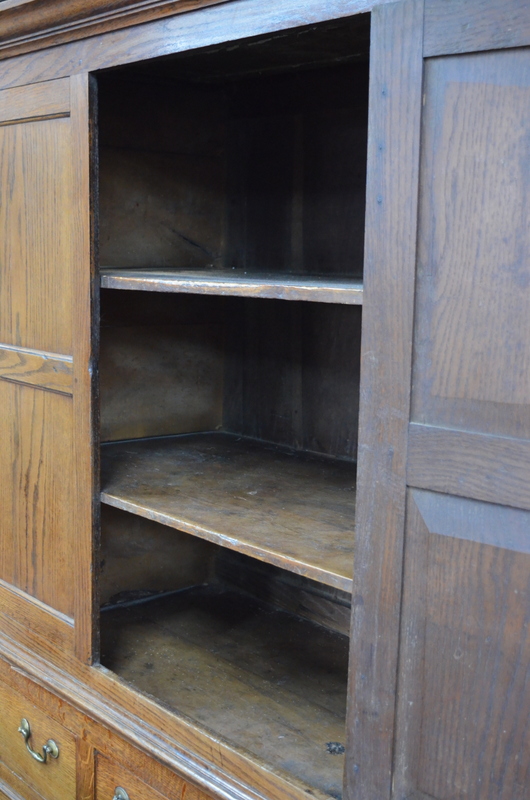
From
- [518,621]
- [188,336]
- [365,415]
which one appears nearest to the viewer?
[518,621]

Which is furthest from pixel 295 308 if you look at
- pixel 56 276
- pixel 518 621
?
pixel 518 621

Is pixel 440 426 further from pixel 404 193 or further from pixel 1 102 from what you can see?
pixel 1 102

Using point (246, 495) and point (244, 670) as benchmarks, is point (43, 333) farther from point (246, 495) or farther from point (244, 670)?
point (244, 670)

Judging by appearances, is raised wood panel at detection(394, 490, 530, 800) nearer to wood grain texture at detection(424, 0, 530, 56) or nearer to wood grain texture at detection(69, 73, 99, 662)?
wood grain texture at detection(424, 0, 530, 56)

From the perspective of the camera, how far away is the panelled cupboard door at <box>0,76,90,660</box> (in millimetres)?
1577

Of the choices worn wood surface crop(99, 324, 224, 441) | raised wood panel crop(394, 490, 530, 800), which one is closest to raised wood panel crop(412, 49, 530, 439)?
raised wood panel crop(394, 490, 530, 800)

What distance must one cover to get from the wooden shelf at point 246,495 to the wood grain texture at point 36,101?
741mm

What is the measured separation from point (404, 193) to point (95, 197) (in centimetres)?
72

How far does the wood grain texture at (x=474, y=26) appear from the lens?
2.97ft

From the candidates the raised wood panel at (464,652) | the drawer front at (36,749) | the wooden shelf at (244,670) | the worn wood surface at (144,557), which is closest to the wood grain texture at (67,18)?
the raised wood panel at (464,652)

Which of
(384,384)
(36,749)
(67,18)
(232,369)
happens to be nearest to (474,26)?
(384,384)

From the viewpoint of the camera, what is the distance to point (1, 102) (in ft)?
5.71

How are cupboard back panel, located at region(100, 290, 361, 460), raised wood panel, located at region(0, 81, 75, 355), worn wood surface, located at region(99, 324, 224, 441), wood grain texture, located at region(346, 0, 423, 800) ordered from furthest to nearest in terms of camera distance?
worn wood surface, located at region(99, 324, 224, 441)
cupboard back panel, located at region(100, 290, 361, 460)
raised wood panel, located at region(0, 81, 75, 355)
wood grain texture, located at region(346, 0, 423, 800)

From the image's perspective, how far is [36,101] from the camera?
1.64 meters
